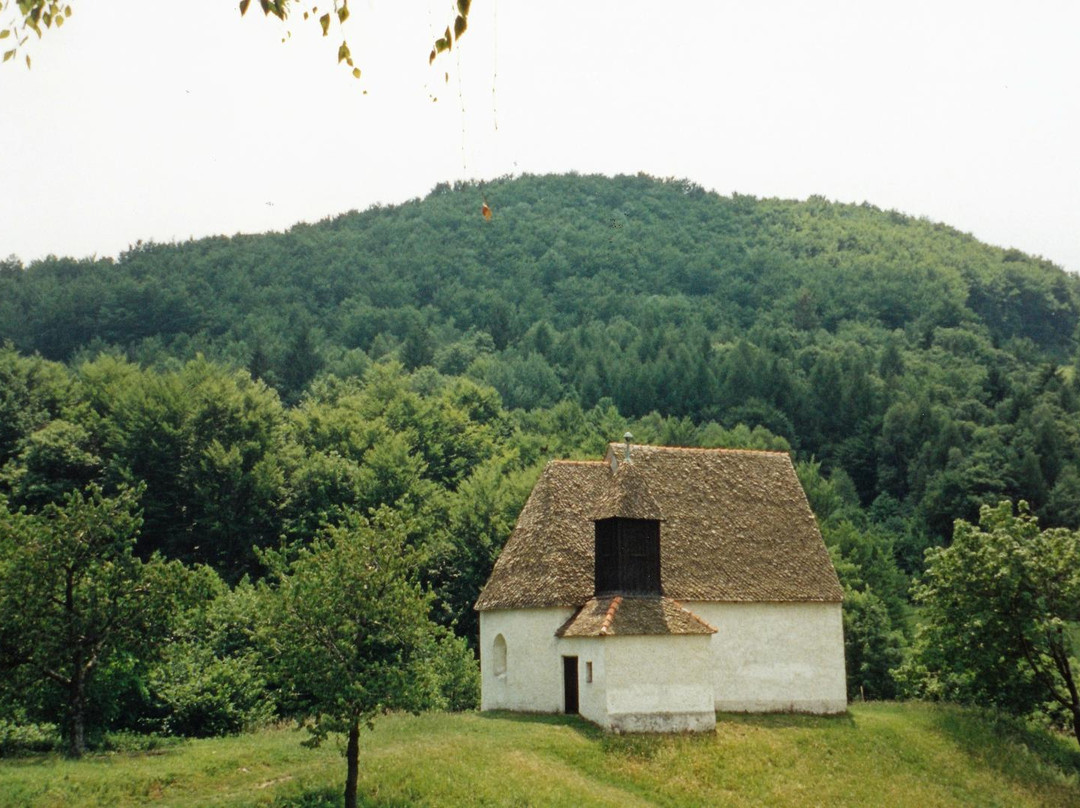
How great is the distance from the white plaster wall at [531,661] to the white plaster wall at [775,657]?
463cm

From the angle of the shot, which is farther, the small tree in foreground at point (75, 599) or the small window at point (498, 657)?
the small window at point (498, 657)

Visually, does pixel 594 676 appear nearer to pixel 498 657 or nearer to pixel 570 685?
pixel 570 685

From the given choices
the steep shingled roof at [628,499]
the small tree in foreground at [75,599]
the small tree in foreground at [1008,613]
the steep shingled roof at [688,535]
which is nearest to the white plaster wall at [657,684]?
the steep shingled roof at [688,535]

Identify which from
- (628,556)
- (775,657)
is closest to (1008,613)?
(775,657)

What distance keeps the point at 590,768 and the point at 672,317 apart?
107949 millimetres

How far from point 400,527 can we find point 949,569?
860 inches

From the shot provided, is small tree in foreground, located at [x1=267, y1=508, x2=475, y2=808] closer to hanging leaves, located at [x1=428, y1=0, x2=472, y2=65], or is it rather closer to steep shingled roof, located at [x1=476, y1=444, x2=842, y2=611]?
steep shingled roof, located at [x1=476, y1=444, x2=842, y2=611]

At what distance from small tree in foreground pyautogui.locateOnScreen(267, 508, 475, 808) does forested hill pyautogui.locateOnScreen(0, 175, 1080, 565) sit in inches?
2530

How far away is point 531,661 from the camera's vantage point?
39.3 meters

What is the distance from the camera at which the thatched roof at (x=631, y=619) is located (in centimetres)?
3662

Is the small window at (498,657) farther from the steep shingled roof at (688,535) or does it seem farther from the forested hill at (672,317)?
the forested hill at (672,317)

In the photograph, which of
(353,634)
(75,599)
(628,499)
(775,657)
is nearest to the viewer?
(353,634)

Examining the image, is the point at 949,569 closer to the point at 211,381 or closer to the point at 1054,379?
the point at 211,381

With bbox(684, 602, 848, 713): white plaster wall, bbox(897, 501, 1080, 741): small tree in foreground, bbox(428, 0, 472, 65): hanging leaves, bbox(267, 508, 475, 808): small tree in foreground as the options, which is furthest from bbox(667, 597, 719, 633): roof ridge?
bbox(428, 0, 472, 65): hanging leaves
